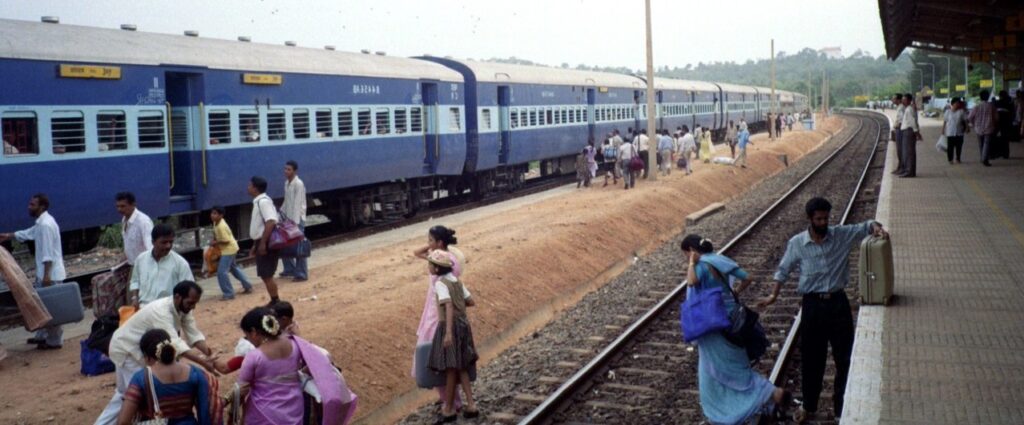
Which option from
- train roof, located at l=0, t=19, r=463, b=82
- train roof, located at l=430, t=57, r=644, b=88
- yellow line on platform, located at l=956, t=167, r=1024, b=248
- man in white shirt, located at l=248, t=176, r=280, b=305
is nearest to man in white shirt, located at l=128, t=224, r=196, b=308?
man in white shirt, located at l=248, t=176, r=280, b=305

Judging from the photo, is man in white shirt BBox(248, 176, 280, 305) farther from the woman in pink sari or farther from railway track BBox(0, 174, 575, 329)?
the woman in pink sari

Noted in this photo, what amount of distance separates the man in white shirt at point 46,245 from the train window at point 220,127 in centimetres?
570

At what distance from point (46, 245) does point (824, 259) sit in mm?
7726

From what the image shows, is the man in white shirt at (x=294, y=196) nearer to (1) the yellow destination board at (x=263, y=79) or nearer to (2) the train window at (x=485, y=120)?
(1) the yellow destination board at (x=263, y=79)

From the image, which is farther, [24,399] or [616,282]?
[616,282]

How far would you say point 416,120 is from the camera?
76.6 feet

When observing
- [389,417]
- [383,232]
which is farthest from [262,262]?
[383,232]

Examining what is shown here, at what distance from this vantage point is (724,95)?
59469 mm

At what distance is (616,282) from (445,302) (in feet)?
27.0

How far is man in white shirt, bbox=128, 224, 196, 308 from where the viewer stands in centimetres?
820

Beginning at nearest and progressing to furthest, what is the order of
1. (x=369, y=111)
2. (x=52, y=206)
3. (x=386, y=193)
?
(x=52, y=206), (x=369, y=111), (x=386, y=193)

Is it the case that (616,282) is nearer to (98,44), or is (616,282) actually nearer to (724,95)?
(98,44)

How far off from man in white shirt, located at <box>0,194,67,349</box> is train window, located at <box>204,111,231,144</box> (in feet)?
18.7

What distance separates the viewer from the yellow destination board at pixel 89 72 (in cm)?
1332
